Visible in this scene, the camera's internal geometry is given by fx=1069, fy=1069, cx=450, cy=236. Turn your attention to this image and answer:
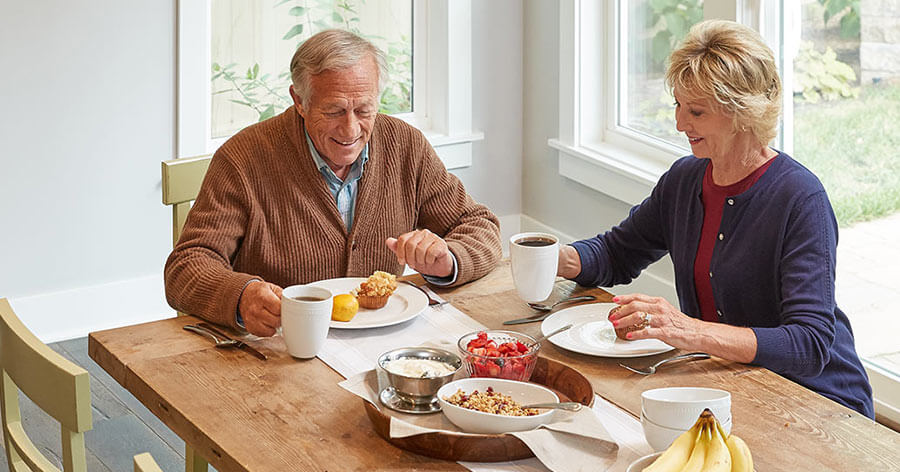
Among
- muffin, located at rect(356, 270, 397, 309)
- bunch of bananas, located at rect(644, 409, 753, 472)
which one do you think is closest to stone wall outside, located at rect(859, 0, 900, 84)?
muffin, located at rect(356, 270, 397, 309)

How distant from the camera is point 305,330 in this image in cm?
171

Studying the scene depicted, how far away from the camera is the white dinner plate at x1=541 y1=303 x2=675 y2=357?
174 cm

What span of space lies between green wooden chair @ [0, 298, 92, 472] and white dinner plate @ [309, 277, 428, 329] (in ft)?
1.77

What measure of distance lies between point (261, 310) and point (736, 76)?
0.93 metres

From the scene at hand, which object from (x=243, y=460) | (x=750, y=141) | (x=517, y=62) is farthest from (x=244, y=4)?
(x=243, y=460)

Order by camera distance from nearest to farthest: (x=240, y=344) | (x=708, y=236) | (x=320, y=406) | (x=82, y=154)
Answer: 1. (x=320, y=406)
2. (x=240, y=344)
3. (x=708, y=236)
4. (x=82, y=154)

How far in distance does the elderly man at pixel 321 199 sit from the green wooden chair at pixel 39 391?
45cm

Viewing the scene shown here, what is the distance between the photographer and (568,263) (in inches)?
82.0

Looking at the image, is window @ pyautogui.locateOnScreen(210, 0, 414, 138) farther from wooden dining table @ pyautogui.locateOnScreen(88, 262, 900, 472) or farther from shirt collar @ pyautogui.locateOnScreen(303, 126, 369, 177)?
wooden dining table @ pyautogui.locateOnScreen(88, 262, 900, 472)

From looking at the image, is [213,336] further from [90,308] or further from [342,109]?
[90,308]

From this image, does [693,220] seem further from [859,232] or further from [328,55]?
[859,232]

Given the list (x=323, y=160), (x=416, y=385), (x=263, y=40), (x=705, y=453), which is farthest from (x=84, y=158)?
(x=705, y=453)

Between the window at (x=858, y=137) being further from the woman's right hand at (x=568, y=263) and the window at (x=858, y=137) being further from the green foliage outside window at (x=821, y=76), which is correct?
the woman's right hand at (x=568, y=263)

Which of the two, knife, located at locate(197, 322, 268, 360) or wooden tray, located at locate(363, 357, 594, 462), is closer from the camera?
wooden tray, located at locate(363, 357, 594, 462)
